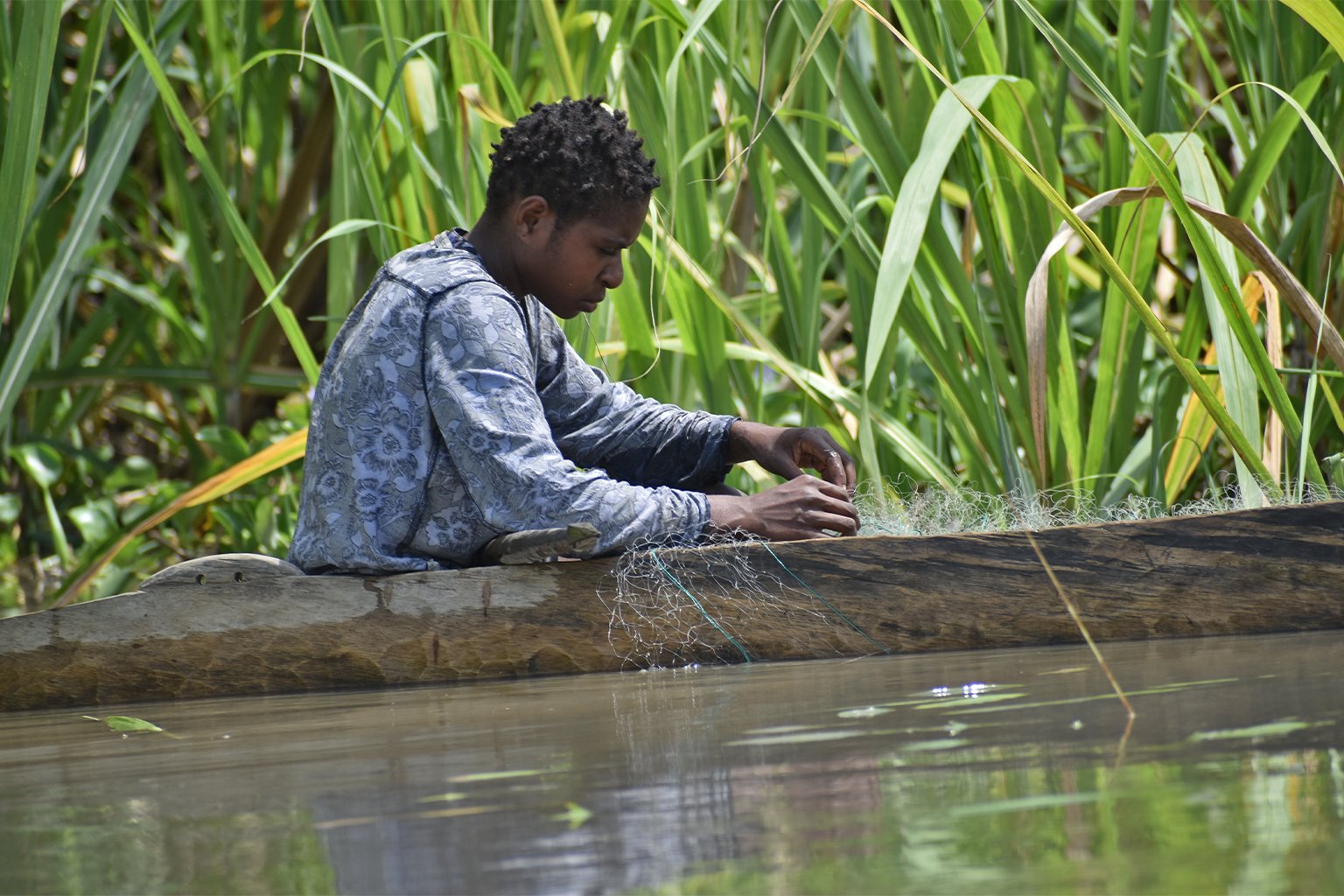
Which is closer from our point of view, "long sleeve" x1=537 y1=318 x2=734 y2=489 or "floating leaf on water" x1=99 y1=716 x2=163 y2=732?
"floating leaf on water" x1=99 y1=716 x2=163 y2=732

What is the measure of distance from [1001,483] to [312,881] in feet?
6.22

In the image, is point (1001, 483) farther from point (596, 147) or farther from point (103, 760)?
point (103, 760)

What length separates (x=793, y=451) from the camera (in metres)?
2.83

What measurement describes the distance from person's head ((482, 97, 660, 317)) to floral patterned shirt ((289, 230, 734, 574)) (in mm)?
90

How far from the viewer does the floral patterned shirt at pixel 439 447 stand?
2.37 m

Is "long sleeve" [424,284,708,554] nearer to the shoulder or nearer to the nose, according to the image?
the shoulder

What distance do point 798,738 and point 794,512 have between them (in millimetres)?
842

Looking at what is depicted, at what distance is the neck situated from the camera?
2.61 meters

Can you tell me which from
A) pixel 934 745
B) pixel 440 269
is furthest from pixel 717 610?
pixel 934 745

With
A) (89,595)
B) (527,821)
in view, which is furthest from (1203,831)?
(89,595)

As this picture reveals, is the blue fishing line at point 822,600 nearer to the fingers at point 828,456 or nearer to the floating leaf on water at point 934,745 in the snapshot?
the fingers at point 828,456

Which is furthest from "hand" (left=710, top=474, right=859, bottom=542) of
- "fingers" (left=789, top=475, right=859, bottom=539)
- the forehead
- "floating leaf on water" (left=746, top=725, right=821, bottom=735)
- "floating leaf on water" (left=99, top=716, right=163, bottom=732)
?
"floating leaf on water" (left=99, top=716, right=163, bottom=732)

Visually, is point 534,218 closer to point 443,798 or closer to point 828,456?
point 828,456

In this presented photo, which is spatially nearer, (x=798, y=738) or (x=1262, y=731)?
(x=1262, y=731)
